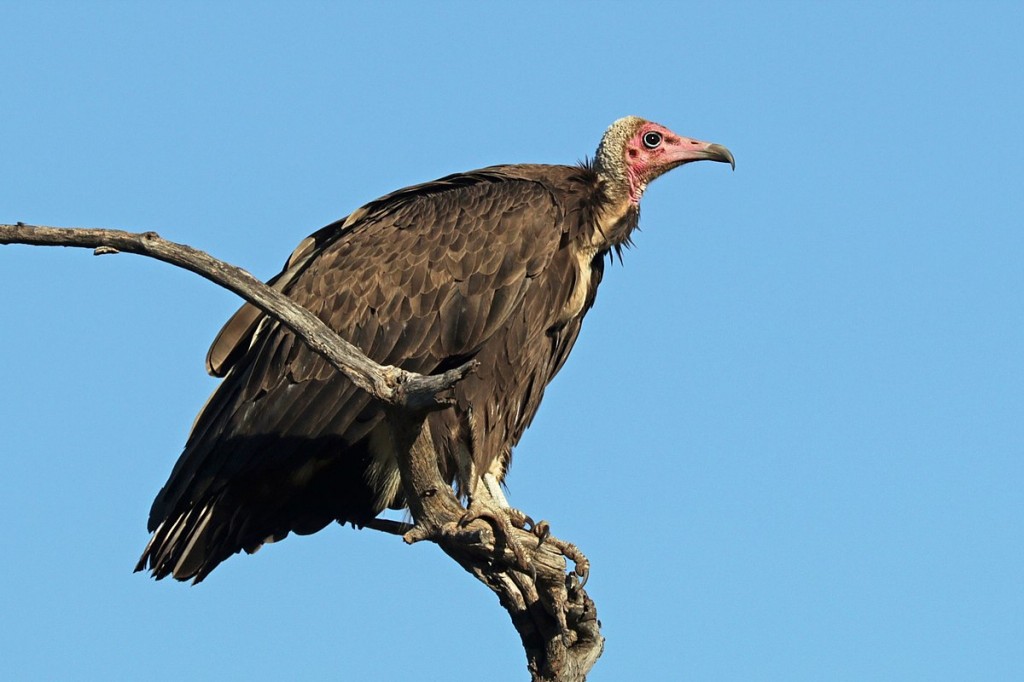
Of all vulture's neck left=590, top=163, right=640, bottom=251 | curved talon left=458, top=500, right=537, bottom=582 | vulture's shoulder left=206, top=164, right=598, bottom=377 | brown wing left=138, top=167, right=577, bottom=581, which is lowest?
curved talon left=458, top=500, right=537, bottom=582

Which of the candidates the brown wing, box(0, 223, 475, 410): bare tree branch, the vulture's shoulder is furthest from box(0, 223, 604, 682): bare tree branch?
the vulture's shoulder

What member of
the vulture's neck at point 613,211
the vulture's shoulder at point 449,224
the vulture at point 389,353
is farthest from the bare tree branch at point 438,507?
the vulture's neck at point 613,211

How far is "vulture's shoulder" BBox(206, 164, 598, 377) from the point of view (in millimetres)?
7383

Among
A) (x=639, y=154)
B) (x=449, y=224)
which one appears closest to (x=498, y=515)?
(x=449, y=224)

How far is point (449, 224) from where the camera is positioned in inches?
296

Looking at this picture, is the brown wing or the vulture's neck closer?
the brown wing

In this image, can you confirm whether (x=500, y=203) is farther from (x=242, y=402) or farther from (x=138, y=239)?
(x=138, y=239)

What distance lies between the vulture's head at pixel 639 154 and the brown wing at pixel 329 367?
564 mm

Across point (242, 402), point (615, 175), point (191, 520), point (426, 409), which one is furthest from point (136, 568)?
point (615, 175)

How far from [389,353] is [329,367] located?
0.99 ft

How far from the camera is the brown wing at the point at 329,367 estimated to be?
720 centimetres

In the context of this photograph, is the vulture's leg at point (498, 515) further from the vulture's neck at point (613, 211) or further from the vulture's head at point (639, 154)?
the vulture's head at point (639, 154)

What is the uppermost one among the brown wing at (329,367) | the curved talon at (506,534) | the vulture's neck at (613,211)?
the vulture's neck at (613,211)

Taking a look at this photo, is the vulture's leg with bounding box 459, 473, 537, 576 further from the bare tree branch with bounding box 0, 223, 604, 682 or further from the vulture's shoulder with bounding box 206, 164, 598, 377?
the vulture's shoulder with bounding box 206, 164, 598, 377
